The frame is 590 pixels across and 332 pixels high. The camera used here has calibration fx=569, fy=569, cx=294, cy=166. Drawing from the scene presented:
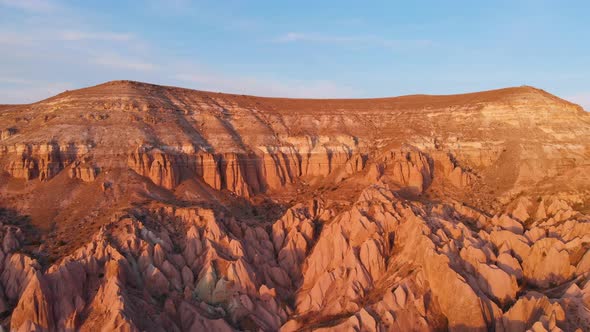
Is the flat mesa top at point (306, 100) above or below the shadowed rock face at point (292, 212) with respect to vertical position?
above

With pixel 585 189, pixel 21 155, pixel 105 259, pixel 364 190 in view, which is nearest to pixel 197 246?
pixel 105 259

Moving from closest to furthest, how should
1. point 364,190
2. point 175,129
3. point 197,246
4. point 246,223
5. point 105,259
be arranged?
point 105,259 → point 197,246 → point 246,223 → point 364,190 → point 175,129

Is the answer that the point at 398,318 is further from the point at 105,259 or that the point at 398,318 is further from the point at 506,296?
the point at 105,259

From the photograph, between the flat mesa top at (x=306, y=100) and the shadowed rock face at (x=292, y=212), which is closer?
the shadowed rock face at (x=292, y=212)

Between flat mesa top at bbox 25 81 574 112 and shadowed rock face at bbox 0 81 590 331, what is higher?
flat mesa top at bbox 25 81 574 112

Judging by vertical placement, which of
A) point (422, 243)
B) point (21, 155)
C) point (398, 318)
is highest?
point (21, 155)

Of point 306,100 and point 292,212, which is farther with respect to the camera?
point 306,100

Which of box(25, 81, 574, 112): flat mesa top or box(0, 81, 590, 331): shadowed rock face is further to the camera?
box(25, 81, 574, 112): flat mesa top

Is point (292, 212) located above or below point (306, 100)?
below
